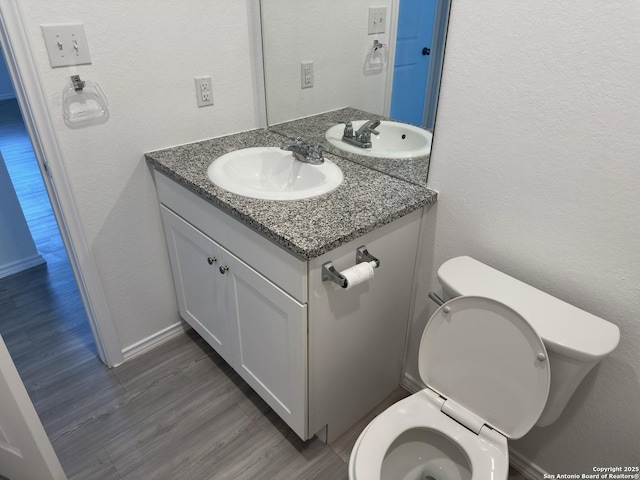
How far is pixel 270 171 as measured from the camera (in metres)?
1.70

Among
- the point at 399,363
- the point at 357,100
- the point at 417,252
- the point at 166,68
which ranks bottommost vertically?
the point at 399,363

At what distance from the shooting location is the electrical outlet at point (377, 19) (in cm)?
144

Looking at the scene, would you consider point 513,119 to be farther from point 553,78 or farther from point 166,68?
point 166,68

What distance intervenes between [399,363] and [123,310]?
1155mm

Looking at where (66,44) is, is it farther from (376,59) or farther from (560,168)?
(560,168)

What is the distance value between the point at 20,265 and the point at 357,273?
7.29ft

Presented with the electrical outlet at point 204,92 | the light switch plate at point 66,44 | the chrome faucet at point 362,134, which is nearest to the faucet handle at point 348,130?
the chrome faucet at point 362,134

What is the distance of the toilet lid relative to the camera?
1070 mm

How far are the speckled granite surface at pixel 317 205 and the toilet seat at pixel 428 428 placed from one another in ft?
1.68

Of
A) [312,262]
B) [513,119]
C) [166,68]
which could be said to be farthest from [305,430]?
[166,68]

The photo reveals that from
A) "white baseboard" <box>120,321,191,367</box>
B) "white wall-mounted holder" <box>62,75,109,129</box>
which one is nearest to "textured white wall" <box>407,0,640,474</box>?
"white wall-mounted holder" <box>62,75,109,129</box>

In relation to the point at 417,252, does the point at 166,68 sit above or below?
above

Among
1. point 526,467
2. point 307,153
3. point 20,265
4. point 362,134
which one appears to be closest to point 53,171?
point 307,153

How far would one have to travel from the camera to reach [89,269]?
1645mm
